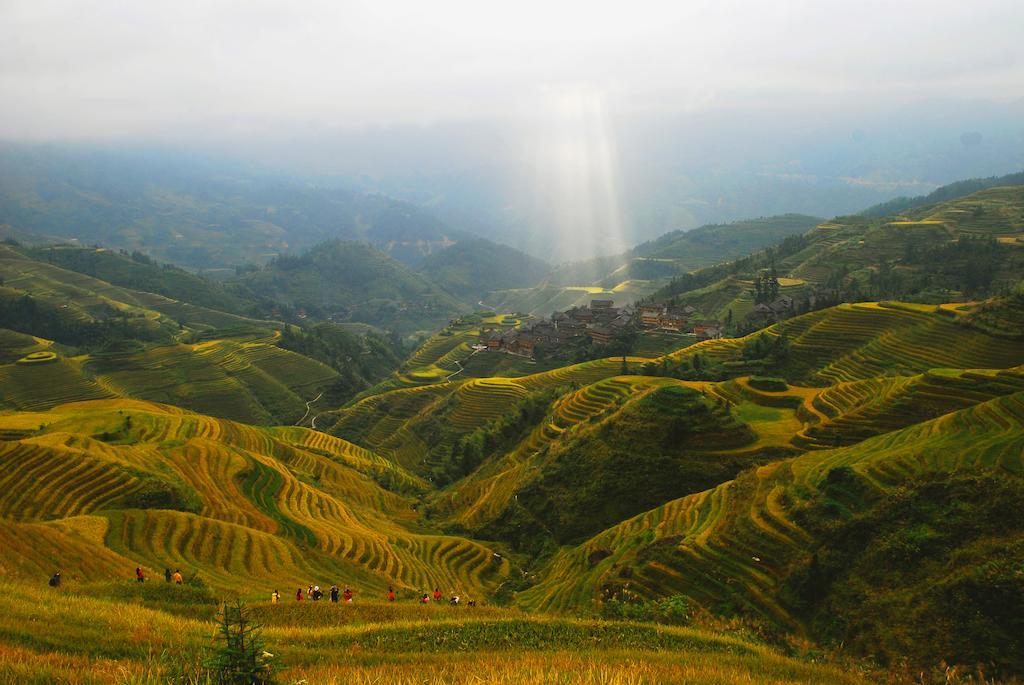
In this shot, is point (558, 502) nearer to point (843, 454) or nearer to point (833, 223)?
point (843, 454)

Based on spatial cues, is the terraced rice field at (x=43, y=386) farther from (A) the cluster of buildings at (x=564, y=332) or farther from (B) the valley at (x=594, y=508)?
(A) the cluster of buildings at (x=564, y=332)

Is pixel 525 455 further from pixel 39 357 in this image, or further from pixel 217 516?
pixel 39 357

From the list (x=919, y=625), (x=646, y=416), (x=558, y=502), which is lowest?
(x=558, y=502)

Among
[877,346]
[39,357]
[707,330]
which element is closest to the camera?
[877,346]

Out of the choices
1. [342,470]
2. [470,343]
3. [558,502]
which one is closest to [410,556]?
[558,502]

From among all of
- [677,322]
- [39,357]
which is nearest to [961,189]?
[677,322]

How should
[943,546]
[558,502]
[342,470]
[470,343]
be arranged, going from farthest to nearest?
[470,343]
[342,470]
[558,502]
[943,546]

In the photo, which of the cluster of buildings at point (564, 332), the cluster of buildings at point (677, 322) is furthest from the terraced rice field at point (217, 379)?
the cluster of buildings at point (677, 322)
